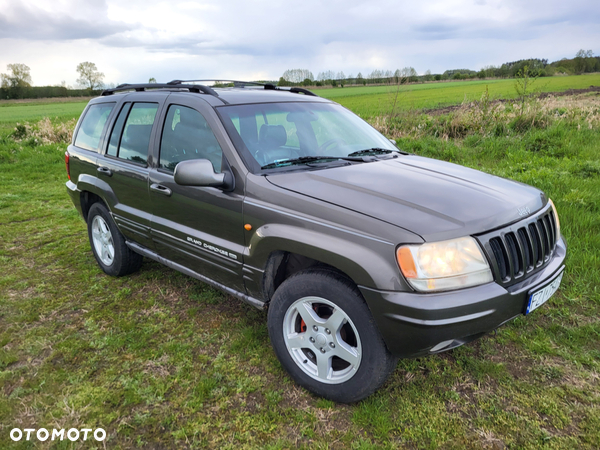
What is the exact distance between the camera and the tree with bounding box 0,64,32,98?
54688 mm

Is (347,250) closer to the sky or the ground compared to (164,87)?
closer to the ground

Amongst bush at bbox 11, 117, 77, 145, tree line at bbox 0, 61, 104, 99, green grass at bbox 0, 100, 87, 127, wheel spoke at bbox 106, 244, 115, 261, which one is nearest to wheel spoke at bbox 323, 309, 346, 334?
wheel spoke at bbox 106, 244, 115, 261

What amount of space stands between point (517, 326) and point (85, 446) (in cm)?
312

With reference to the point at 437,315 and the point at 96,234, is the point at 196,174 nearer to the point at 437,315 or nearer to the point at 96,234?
the point at 437,315

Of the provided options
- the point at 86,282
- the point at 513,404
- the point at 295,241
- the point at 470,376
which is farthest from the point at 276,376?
the point at 86,282

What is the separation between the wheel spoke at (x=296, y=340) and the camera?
2621 millimetres

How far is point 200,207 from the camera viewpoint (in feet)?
10.1

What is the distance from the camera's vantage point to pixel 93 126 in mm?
4418

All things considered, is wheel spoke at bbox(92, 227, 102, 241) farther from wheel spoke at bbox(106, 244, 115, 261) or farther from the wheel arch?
the wheel arch

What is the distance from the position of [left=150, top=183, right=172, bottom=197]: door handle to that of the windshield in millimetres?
763

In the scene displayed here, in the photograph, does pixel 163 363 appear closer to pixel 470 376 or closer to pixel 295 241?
pixel 295 241

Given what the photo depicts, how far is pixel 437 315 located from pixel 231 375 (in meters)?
1.51

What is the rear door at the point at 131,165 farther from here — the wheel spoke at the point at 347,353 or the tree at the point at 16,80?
the tree at the point at 16,80

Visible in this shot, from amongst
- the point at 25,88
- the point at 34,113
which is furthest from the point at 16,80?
the point at 34,113
